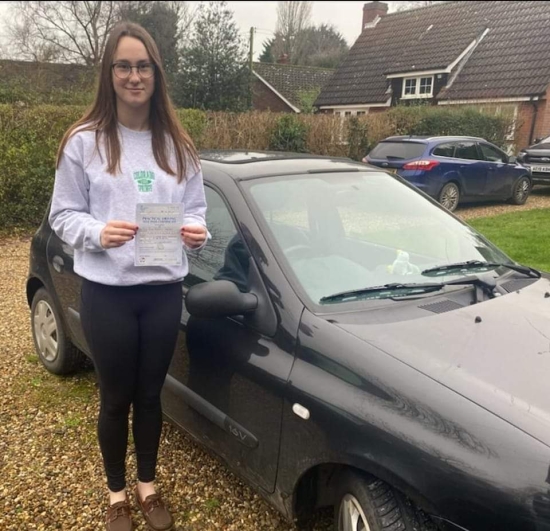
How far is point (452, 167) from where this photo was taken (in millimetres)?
11234

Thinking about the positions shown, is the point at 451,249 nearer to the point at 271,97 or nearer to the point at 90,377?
the point at 90,377

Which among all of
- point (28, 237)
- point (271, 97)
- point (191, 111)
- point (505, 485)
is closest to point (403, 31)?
point (271, 97)

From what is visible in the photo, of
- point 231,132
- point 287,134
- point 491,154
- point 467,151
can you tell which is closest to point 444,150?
point 467,151

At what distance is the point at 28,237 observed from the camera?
869 centimetres

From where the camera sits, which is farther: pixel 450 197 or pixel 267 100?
pixel 267 100

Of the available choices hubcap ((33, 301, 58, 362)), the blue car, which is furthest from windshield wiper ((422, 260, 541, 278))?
the blue car

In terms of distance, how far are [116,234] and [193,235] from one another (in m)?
0.30

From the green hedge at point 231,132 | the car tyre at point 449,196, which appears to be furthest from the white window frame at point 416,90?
the car tyre at point 449,196

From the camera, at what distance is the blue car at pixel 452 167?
1095 cm

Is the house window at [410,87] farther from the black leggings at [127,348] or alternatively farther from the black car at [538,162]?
the black leggings at [127,348]

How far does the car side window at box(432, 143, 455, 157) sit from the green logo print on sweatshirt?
32.3ft

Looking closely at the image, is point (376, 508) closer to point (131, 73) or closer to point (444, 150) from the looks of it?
point (131, 73)

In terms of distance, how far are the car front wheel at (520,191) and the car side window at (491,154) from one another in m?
0.73

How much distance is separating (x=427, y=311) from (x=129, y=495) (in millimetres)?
1723
